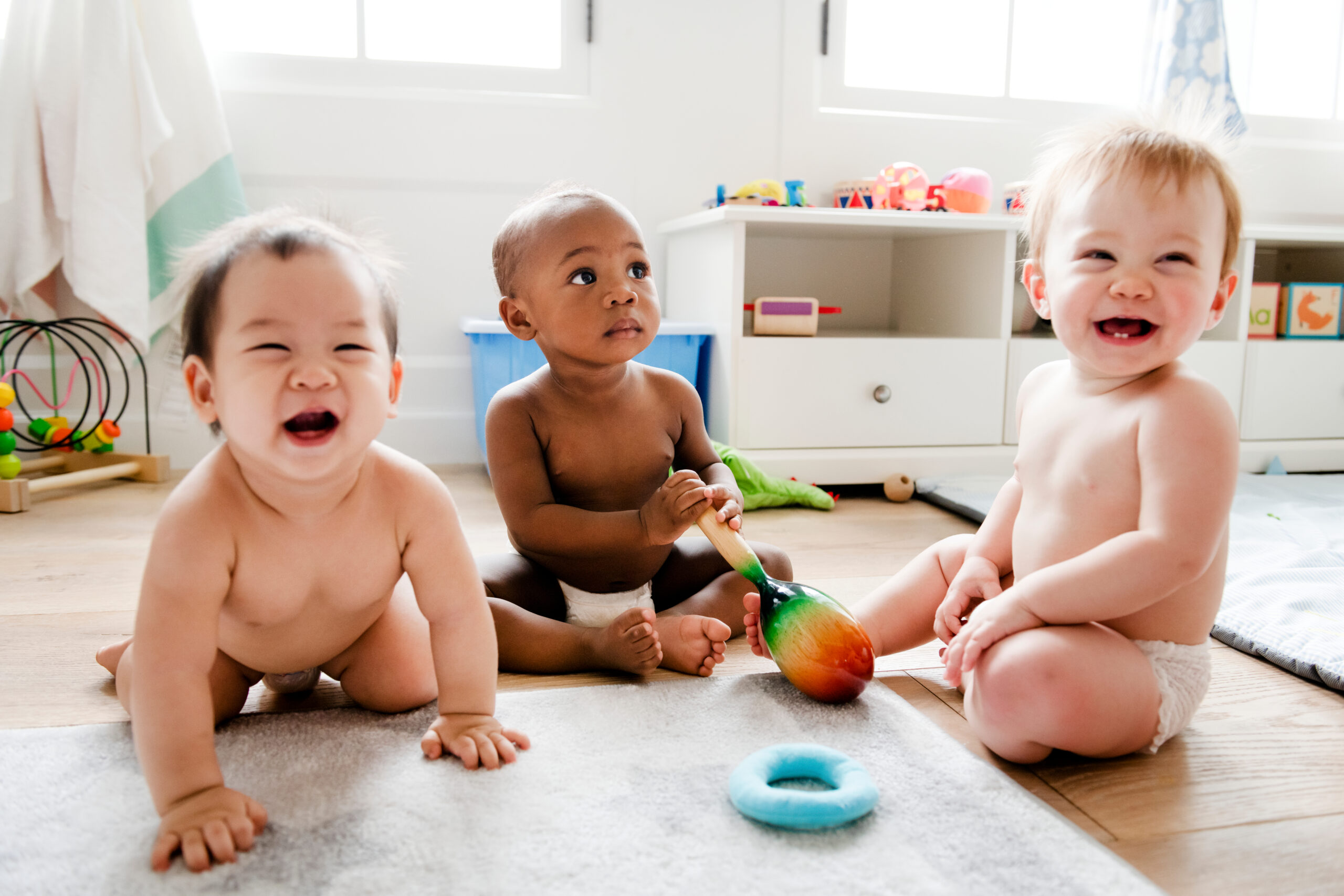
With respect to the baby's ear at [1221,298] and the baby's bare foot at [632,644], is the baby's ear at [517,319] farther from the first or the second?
the baby's ear at [1221,298]

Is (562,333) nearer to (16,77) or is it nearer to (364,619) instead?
(364,619)

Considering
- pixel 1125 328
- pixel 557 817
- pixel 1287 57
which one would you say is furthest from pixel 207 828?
pixel 1287 57

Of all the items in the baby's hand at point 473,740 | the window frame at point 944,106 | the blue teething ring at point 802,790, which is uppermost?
the window frame at point 944,106

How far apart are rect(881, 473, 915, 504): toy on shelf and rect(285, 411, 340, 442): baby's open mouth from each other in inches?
48.0

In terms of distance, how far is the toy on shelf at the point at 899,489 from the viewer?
1673 millimetres

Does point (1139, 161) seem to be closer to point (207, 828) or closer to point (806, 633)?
point (806, 633)

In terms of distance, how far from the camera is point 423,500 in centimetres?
70

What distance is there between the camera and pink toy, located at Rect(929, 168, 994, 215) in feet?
6.03

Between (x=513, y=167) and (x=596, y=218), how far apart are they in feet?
3.89

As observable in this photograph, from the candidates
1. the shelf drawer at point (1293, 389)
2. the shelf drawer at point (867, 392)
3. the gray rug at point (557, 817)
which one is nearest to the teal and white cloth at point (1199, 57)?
the shelf drawer at point (1293, 389)

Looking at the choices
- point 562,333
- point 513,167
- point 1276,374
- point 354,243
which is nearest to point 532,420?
point 562,333

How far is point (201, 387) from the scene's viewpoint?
2.06 feet

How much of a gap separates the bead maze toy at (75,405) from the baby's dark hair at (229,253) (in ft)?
3.85

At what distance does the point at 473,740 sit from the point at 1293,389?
73.0 inches
